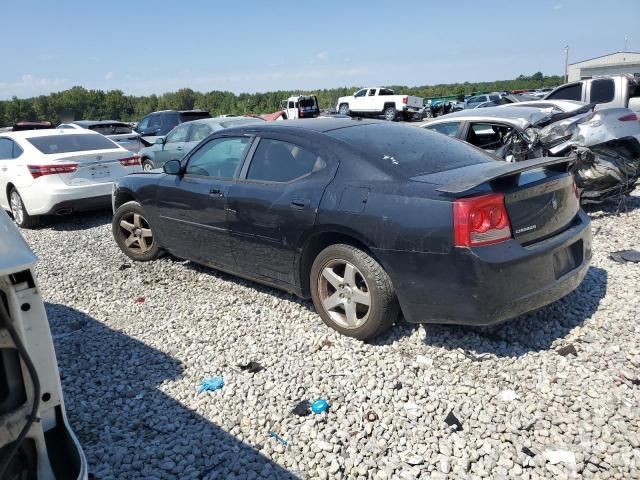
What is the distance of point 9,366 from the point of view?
1.82 m

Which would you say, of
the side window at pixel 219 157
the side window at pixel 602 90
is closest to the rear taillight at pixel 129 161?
the side window at pixel 219 157

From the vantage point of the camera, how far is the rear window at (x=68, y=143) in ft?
26.8

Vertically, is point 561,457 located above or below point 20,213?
below

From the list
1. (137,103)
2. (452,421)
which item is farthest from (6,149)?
(137,103)

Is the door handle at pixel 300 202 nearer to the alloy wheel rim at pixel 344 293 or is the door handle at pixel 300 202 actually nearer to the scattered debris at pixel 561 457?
the alloy wheel rim at pixel 344 293

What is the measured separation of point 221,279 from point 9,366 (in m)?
3.55

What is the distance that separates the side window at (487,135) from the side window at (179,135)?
6915 millimetres

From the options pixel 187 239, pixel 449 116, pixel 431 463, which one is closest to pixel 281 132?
pixel 187 239

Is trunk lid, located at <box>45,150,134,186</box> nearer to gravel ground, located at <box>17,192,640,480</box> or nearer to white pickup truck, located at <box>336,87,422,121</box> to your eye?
gravel ground, located at <box>17,192,640,480</box>

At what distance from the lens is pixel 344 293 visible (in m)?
3.87

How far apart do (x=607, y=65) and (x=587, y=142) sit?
184 feet

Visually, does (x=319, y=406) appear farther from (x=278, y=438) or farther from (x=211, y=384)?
(x=211, y=384)

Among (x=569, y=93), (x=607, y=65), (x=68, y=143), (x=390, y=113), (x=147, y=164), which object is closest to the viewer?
(x=68, y=143)

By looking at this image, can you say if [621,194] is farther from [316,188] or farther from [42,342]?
[42,342]
